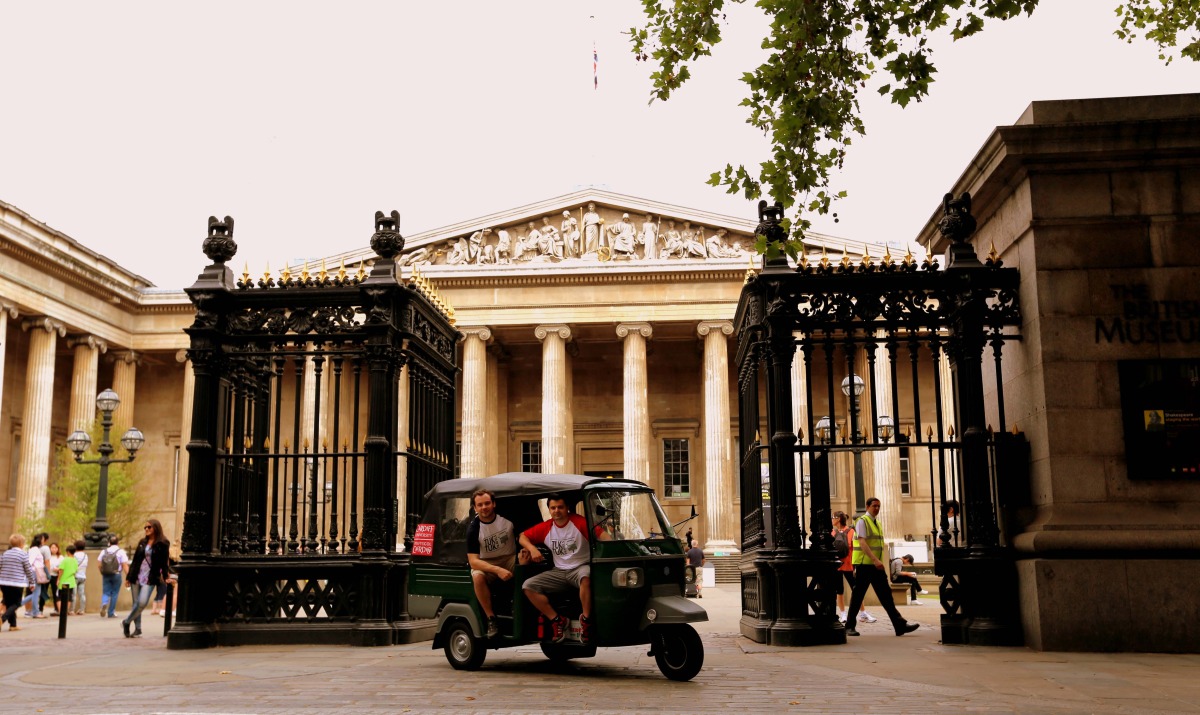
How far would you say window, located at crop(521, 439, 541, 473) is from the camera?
52.5 metres

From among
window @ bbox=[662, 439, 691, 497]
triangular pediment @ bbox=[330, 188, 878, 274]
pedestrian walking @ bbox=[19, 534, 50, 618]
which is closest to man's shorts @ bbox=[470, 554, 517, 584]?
pedestrian walking @ bbox=[19, 534, 50, 618]

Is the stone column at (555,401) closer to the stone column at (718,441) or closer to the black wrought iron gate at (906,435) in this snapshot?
the stone column at (718,441)

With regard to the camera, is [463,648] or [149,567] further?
[149,567]

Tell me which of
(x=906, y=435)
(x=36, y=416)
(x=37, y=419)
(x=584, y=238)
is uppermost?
(x=584, y=238)

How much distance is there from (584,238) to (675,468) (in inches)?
475

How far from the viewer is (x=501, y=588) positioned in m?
10.1

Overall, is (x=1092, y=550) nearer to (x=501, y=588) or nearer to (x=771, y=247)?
(x=771, y=247)

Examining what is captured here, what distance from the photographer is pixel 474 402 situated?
151 feet

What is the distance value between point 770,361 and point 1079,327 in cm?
309

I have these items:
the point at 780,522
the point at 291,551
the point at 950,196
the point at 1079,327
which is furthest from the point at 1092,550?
the point at 291,551

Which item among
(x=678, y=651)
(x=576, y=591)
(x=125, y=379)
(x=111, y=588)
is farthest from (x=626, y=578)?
(x=125, y=379)

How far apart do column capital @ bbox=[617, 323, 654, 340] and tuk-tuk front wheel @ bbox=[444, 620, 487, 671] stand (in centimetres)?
3641

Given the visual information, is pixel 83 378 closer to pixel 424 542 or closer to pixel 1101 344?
pixel 424 542

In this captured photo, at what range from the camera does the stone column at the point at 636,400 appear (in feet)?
147
